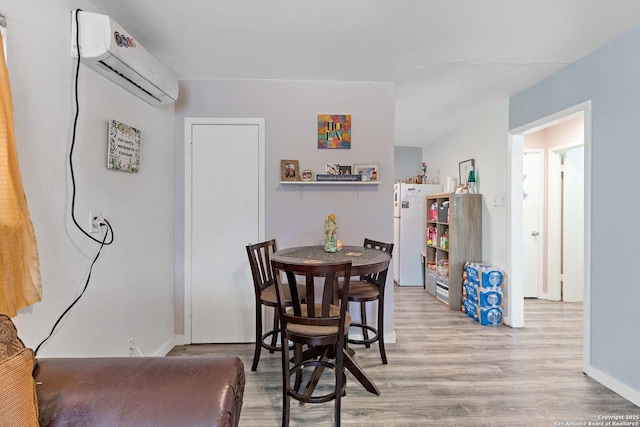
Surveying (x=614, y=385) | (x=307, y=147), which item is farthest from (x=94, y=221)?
(x=614, y=385)

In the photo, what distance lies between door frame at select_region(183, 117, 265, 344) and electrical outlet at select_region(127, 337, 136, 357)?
0.66m

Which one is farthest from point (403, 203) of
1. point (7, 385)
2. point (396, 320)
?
point (7, 385)

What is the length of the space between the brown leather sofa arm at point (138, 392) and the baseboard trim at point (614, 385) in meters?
2.47

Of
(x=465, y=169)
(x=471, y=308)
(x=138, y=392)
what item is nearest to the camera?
(x=138, y=392)

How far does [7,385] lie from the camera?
74cm

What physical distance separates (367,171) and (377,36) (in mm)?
1074

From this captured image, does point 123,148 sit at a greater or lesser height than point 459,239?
greater

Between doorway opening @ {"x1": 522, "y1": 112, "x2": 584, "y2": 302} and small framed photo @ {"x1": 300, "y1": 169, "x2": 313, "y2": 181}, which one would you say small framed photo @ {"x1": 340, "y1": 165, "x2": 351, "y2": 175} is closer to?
small framed photo @ {"x1": 300, "y1": 169, "x2": 313, "y2": 181}

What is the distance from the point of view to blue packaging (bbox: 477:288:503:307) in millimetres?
3246

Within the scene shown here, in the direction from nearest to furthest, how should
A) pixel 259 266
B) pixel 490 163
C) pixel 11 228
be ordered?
pixel 11 228 → pixel 259 266 → pixel 490 163

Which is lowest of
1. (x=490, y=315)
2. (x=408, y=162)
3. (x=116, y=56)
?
(x=490, y=315)

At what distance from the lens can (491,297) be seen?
10.6 ft

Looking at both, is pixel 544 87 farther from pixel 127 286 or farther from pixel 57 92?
pixel 127 286

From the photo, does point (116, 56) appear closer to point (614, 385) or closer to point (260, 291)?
point (260, 291)
